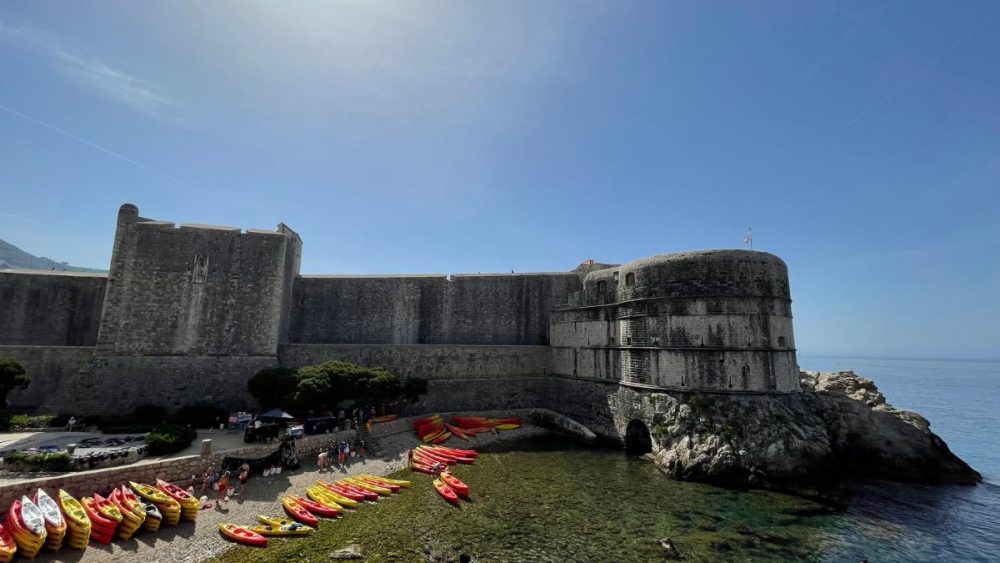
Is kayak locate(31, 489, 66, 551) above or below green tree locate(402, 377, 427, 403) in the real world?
below

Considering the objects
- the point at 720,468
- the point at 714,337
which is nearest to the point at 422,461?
the point at 720,468

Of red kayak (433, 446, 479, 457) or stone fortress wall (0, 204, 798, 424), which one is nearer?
red kayak (433, 446, 479, 457)

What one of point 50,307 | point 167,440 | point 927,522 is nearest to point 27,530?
point 167,440

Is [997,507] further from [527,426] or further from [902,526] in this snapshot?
[527,426]

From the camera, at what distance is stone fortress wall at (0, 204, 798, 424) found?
24188 millimetres

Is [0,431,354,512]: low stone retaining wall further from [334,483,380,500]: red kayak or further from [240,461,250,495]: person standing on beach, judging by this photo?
[334,483,380,500]: red kayak

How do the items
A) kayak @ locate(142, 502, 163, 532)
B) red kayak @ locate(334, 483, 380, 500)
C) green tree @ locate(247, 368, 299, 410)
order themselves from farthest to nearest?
green tree @ locate(247, 368, 299, 410)
red kayak @ locate(334, 483, 380, 500)
kayak @ locate(142, 502, 163, 532)

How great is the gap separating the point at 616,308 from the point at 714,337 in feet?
22.2

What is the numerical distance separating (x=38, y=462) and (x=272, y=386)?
35.0 feet

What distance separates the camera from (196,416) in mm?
24312

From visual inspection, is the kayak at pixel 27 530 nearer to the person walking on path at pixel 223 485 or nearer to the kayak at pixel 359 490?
the person walking on path at pixel 223 485

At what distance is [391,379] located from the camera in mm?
27047

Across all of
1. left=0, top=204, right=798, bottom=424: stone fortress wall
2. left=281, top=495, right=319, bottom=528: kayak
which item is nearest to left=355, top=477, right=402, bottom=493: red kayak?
left=281, top=495, right=319, bottom=528: kayak

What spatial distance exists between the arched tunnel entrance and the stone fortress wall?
2.60 m
